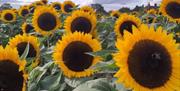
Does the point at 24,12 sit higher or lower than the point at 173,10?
lower

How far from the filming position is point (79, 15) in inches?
200

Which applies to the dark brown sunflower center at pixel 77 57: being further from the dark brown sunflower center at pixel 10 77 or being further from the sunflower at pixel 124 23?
the sunflower at pixel 124 23

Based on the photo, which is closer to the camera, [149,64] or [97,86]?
[149,64]

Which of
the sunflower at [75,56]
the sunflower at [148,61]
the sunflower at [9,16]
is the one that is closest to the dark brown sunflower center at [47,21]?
the sunflower at [75,56]

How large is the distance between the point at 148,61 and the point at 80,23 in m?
2.59

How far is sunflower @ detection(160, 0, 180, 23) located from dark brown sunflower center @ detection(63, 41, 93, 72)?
1.92m

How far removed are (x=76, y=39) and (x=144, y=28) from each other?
1165mm

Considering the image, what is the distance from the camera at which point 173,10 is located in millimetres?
5289

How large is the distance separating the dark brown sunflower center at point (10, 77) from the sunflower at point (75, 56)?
20.9 inches

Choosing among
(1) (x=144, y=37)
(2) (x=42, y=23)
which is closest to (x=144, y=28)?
(1) (x=144, y=37)

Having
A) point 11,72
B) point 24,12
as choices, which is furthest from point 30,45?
point 24,12

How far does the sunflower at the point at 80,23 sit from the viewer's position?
4957 mm

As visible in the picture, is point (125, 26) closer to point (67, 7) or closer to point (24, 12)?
point (67, 7)

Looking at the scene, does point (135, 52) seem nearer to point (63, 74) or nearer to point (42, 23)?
point (63, 74)
